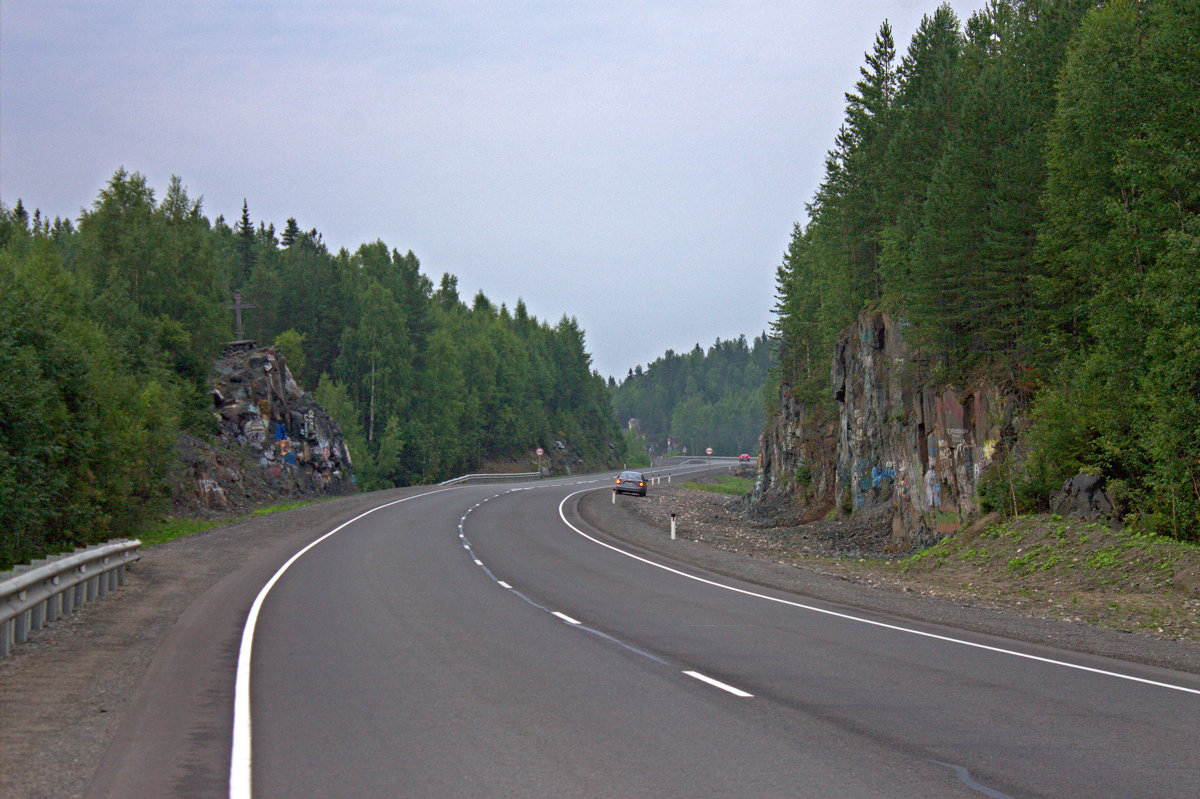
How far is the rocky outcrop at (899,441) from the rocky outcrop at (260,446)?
27633 millimetres

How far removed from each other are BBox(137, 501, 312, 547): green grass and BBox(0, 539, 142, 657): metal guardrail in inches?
439

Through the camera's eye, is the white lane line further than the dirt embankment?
No

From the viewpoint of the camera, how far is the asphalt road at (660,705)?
613 cm

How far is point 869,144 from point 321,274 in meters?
54.4

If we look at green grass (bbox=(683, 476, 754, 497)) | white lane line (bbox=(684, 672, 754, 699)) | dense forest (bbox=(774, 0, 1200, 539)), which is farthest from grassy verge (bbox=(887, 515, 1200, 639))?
green grass (bbox=(683, 476, 754, 497))

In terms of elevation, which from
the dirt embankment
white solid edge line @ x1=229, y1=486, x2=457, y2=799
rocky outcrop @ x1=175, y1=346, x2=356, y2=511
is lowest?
the dirt embankment

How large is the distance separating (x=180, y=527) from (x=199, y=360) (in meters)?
17.3

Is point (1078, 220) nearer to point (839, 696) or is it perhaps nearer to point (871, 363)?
point (871, 363)

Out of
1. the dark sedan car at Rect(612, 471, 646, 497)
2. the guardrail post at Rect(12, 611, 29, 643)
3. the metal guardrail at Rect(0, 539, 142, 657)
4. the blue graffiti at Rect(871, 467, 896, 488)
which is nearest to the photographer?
the metal guardrail at Rect(0, 539, 142, 657)

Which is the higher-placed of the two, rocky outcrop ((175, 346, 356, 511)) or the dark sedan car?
rocky outcrop ((175, 346, 356, 511))

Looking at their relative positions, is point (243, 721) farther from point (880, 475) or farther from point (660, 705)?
point (880, 475)

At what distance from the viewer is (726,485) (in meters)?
97.0

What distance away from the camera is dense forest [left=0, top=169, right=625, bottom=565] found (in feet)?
87.8

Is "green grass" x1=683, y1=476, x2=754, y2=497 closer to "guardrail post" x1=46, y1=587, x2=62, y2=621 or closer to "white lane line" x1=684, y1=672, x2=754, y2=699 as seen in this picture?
"guardrail post" x1=46, y1=587, x2=62, y2=621
